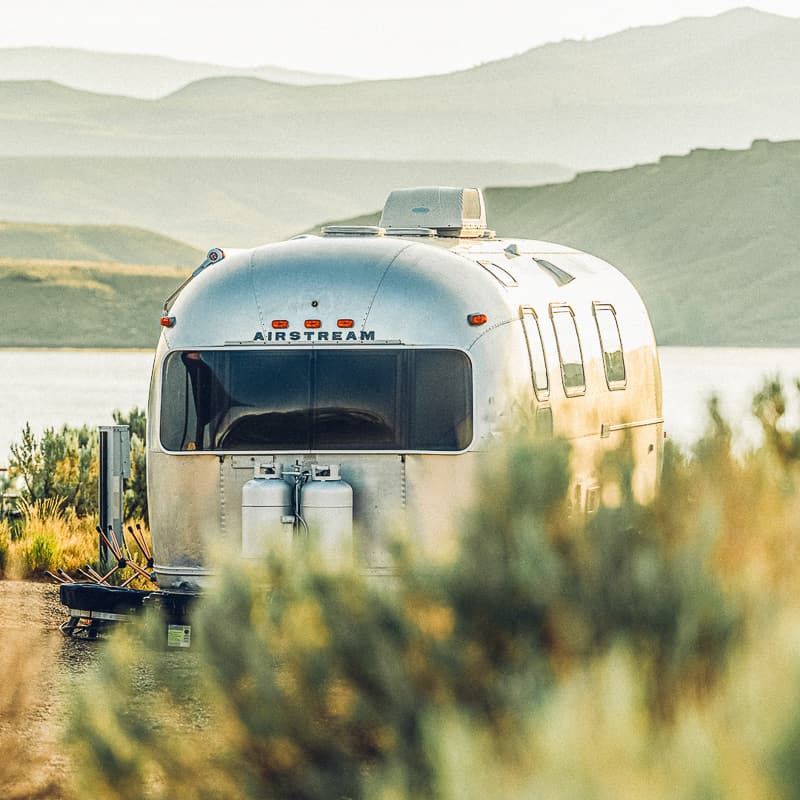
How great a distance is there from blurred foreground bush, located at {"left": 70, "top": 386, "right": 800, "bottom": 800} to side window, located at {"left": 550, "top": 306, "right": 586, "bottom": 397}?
4283 mm

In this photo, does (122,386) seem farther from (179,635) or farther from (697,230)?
(697,230)

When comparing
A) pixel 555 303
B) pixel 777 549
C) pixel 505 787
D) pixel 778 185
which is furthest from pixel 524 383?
pixel 778 185

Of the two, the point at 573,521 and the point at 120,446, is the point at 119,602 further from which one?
the point at 573,521

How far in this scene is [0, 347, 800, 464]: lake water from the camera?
12562 mm

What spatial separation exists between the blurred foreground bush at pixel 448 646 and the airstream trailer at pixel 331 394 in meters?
3.15

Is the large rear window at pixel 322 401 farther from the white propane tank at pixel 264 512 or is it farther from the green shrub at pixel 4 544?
the green shrub at pixel 4 544

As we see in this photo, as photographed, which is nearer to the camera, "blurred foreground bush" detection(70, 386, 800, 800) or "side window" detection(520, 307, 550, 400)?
"blurred foreground bush" detection(70, 386, 800, 800)

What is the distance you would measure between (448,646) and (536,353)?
4976mm

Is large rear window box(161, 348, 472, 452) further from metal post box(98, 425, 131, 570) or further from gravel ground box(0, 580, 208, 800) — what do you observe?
metal post box(98, 425, 131, 570)

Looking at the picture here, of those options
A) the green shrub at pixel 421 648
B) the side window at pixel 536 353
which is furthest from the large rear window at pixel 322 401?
the green shrub at pixel 421 648

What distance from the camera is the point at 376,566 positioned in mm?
9852

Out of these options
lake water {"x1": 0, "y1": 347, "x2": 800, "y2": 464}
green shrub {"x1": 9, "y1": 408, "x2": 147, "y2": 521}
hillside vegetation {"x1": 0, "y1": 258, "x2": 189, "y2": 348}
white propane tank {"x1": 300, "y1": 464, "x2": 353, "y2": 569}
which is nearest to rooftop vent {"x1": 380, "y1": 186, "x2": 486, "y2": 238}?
lake water {"x1": 0, "y1": 347, "x2": 800, "y2": 464}

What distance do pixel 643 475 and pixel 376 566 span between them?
2971 mm

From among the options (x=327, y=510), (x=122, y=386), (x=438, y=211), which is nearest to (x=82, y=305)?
(x=122, y=386)
